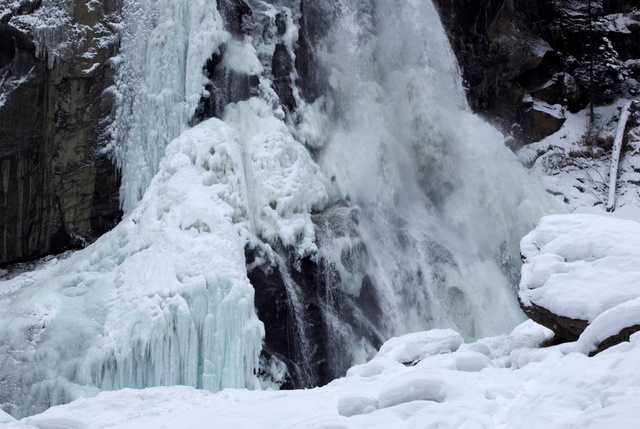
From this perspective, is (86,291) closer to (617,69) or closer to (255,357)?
(255,357)

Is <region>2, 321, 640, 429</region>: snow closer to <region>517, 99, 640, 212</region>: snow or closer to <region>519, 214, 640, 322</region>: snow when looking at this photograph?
<region>519, 214, 640, 322</region>: snow

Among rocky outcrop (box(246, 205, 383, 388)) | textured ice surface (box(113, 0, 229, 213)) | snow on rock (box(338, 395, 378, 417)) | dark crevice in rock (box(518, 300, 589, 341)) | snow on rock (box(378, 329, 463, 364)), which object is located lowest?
rocky outcrop (box(246, 205, 383, 388))

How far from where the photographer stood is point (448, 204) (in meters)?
13.2

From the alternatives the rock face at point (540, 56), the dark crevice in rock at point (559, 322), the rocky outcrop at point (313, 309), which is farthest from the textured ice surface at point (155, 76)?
the rock face at point (540, 56)

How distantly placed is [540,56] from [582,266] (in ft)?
41.9

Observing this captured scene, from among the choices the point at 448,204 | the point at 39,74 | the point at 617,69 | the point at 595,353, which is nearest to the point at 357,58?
the point at 448,204

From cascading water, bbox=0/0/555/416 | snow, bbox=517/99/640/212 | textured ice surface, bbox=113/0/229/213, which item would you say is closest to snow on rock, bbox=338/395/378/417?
cascading water, bbox=0/0/555/416

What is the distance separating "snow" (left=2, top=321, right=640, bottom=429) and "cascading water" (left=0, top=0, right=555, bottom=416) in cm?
278

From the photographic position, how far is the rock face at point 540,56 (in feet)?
55.1

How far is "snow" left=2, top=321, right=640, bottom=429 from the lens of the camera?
3531 millimetres

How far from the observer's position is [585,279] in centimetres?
546

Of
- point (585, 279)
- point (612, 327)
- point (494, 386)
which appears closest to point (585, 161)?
point (585, 279)

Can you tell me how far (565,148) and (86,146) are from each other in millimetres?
11557

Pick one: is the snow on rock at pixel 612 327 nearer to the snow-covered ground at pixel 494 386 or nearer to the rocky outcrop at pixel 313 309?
the snow-covered ground at pixel 494 386
